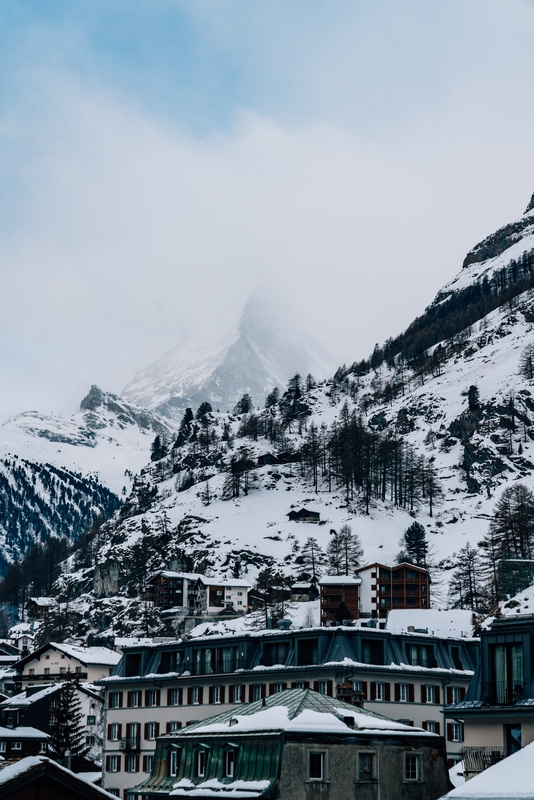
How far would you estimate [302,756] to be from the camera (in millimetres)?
43094

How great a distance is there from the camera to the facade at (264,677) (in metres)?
82.7

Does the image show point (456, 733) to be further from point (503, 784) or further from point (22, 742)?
point (503, 784)

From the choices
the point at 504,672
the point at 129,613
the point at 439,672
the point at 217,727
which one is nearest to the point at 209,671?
the point at 439,672

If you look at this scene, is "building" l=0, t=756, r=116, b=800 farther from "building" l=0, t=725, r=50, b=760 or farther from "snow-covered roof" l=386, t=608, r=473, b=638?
"building" l=0, t=725, r=50, b=760

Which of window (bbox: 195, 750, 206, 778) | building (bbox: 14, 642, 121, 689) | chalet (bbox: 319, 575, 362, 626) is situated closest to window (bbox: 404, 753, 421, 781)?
window (bbox: 195, 750, 206, 778)

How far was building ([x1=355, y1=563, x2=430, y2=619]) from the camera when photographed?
167 metres

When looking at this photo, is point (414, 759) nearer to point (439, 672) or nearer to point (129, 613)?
point (439, 672)

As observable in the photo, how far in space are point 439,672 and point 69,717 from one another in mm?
30580

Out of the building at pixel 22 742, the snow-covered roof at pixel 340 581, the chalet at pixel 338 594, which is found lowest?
the building at pixel 22 742

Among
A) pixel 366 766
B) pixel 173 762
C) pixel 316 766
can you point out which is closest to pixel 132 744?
pixel 173 762

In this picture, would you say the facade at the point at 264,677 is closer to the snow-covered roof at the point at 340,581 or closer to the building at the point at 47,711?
the building at the point at 47,711

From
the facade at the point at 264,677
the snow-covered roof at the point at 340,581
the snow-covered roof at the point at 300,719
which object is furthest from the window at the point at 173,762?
the snow-covered roof at the point at 340,581

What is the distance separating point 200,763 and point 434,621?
2710 inches

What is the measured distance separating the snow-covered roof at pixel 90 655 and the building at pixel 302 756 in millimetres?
86721
